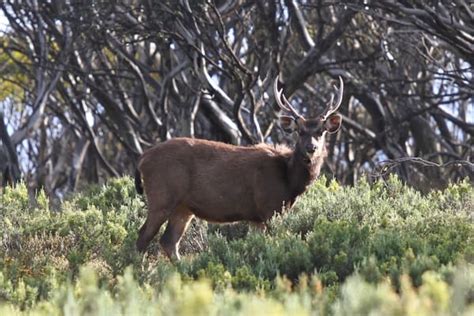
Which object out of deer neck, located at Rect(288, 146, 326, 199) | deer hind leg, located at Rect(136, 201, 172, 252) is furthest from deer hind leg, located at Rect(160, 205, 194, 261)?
deer neck, located at Rect(288, 146, 326, 199)

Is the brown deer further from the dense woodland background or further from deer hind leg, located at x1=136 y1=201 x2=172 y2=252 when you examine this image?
the dense woodland background

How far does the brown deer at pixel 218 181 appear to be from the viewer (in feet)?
36.8

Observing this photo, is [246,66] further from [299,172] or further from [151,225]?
[151,225]

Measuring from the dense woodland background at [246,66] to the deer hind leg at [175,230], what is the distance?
323cm

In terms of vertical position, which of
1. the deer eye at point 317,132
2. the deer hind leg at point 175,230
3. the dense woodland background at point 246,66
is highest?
the dense woodland background at point 246,66

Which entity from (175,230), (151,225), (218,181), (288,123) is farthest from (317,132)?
(151,225)

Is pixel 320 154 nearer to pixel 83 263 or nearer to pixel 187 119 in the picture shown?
pixel 83 263

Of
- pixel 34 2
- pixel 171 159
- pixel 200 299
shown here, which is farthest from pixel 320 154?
pixel 34 2

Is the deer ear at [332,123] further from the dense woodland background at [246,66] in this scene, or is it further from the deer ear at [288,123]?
the dense woodland background at [246,66]

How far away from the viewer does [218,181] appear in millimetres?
11344

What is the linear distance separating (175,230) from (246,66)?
1131cm

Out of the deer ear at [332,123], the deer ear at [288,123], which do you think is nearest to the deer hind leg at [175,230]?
the deer ear at [288,123]

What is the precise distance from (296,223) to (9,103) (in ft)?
71.5

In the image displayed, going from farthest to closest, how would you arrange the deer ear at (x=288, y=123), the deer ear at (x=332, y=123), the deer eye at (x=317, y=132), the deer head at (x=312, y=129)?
the deer ear at (x=288, y=123) < the deer ear at (x=332, y=123) < the deer eye at (x=317, y=132) < the deer head at (x=312, y=129)
